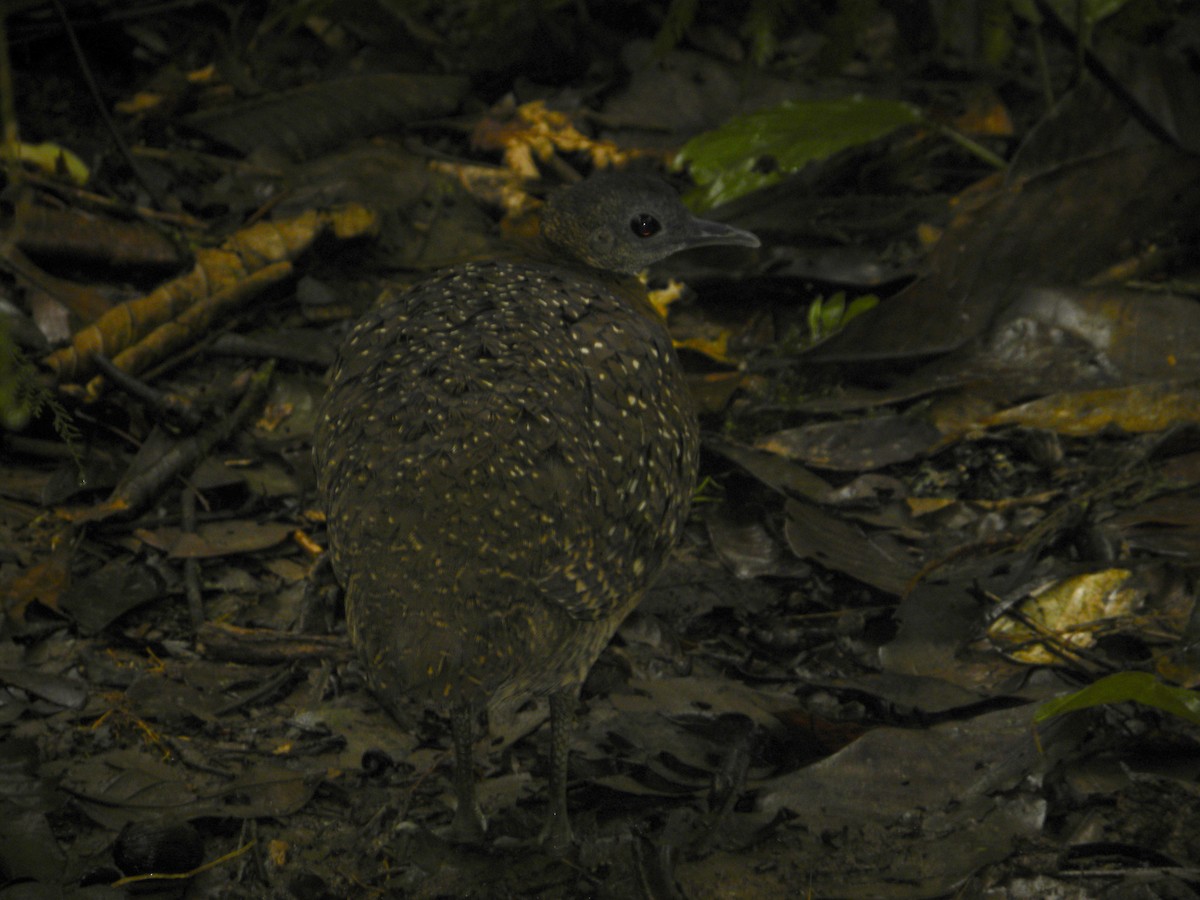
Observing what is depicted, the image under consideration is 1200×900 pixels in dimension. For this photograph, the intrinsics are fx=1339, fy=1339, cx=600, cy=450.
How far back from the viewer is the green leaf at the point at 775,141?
6.40 meters

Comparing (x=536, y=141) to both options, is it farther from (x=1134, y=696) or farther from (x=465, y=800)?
(x=1134, y=696)

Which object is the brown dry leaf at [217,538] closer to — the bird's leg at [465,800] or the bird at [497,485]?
the bird at [497,485]

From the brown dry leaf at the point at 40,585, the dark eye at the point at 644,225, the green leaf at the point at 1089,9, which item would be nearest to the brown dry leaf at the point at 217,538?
the brown dry leaf at the point at 40,585

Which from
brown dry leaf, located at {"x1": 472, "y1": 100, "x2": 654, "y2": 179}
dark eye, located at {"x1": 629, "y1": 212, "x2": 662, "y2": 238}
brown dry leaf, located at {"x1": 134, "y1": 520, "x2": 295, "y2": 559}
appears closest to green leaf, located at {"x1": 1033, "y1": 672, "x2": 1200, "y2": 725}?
dark eye, located at {"x1": 629, "y1": 212, "x2": 662, "y2": 238}

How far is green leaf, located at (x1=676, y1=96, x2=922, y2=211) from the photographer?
6402 millimetres

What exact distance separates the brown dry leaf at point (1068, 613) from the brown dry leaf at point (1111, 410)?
104 centimetres

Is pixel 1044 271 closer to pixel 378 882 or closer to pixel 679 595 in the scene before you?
pixel 679 595

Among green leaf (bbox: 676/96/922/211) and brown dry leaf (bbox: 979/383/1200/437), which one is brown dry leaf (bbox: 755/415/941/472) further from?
green leaf (bbox: 676/96/922/211)

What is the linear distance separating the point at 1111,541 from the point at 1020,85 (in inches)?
159

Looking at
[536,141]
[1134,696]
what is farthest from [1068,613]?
[536,141]

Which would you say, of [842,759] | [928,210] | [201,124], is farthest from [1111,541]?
[201,124]

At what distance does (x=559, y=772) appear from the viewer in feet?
13.2

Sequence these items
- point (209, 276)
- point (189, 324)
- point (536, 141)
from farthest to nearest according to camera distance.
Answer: point (536, 141), point (209, 276), point (189, 324)

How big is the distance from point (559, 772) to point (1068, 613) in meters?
1.96
